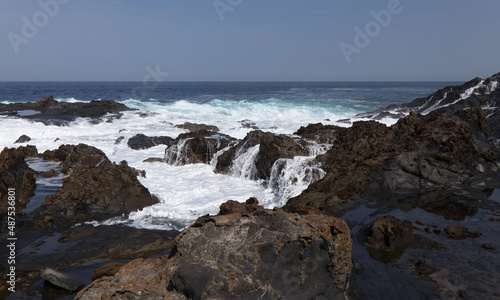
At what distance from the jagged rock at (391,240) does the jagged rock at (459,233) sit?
47 cm

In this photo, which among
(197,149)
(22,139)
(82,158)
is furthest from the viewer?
(22,139)

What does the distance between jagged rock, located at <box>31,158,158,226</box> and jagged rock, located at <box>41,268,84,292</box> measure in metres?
3.14

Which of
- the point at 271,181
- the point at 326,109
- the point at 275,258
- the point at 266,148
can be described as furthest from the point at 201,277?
the point at 326,109

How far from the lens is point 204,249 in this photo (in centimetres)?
353

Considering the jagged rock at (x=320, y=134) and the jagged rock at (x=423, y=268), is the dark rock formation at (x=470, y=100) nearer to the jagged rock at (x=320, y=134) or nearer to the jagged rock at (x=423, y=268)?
the jagged rock at (x=320, y=134)

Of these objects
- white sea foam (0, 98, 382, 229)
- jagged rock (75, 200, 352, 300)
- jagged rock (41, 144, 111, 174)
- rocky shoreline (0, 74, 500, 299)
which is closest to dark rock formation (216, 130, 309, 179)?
rocky shoreline (0, 74, 500, 299)

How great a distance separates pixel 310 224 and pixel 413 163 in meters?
6.32

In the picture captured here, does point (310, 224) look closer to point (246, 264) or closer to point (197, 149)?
point (246, 264)

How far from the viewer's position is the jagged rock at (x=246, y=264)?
3252 mm

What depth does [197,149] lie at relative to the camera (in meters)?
14.7

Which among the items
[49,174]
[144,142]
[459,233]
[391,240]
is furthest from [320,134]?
[49,174]

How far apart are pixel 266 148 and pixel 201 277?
29.5 feet

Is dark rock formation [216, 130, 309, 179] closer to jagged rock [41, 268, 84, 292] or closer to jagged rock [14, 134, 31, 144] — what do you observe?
jagged rock [41, 268, 84, 292]

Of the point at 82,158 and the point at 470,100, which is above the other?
the point at 470,100
